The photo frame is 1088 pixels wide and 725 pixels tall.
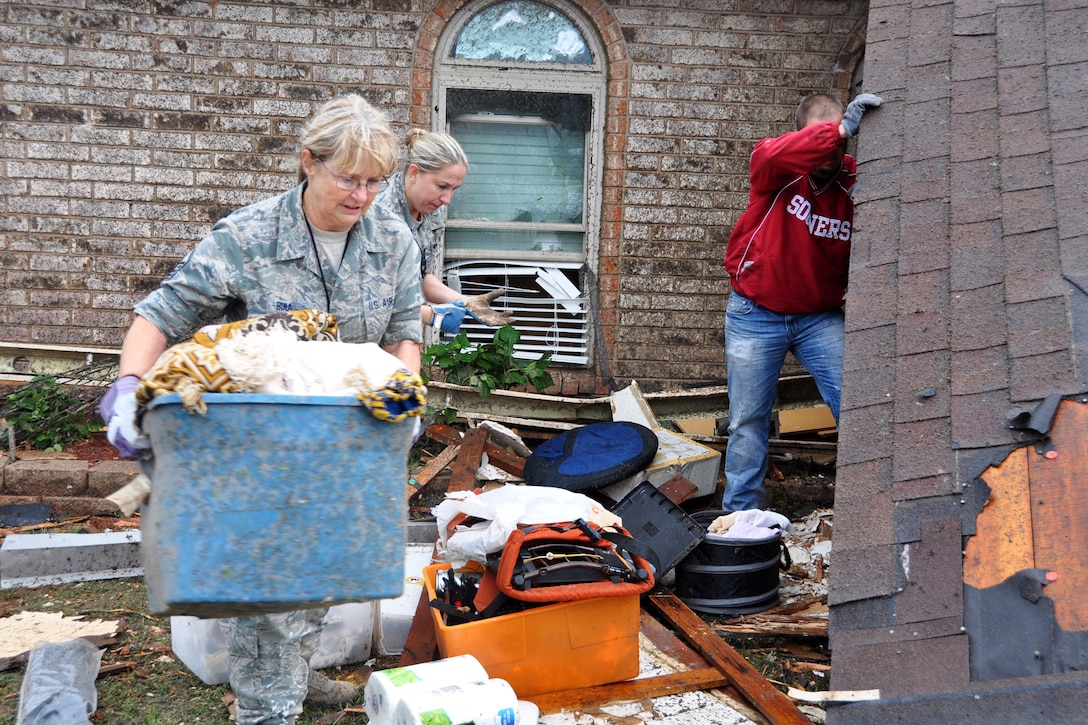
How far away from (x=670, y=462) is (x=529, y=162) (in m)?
2.61

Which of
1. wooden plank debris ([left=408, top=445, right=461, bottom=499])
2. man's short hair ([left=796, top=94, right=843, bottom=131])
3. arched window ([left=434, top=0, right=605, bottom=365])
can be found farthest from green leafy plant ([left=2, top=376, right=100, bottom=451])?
man's short hair ([left=796, top=94, right=843, bottom=131])

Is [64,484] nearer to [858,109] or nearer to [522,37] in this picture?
[522,37]

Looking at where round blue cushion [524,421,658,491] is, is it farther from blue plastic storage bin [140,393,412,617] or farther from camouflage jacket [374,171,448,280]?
blue plastic storage bin [140,393,412,617]

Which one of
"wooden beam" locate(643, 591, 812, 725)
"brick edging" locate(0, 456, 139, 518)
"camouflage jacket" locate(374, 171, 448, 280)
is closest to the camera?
"wooden beam" locate(643, 591, 812, 725)

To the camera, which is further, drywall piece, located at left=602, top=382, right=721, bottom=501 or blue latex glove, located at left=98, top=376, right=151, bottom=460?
drywall piece, located at left=602, top=382, right=721, bottom=501

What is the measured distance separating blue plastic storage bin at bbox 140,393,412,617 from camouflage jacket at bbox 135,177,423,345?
2.04 ft

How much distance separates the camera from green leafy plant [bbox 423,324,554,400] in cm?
631

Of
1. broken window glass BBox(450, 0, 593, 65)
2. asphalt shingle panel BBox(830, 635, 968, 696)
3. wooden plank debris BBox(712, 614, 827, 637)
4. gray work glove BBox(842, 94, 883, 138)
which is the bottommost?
wooden plank debris BBox(712, 614, 827, 637)

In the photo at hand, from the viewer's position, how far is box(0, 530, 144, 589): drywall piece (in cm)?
436

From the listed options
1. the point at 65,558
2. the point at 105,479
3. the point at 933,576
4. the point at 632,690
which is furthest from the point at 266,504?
the point at 105,479

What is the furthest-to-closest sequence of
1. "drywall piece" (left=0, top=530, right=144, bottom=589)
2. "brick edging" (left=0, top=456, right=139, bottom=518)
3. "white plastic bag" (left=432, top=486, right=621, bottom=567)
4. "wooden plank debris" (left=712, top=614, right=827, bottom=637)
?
"brick edging" (left=0, top=456, right=139, bottom=518)
"drywall piece" (left=0, top=530, right=144, bottom=589)
"wooden plank debris" (left=712, top=614, right=827, bottom=637)
"white plastic bag" (left=432, top=486, right=621, bottom=567)

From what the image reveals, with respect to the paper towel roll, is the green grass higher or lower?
lower

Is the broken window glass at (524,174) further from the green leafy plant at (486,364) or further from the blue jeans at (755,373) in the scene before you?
the blue jeans at (755,373)

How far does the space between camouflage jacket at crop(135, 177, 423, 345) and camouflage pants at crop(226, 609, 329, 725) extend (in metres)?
0.87
